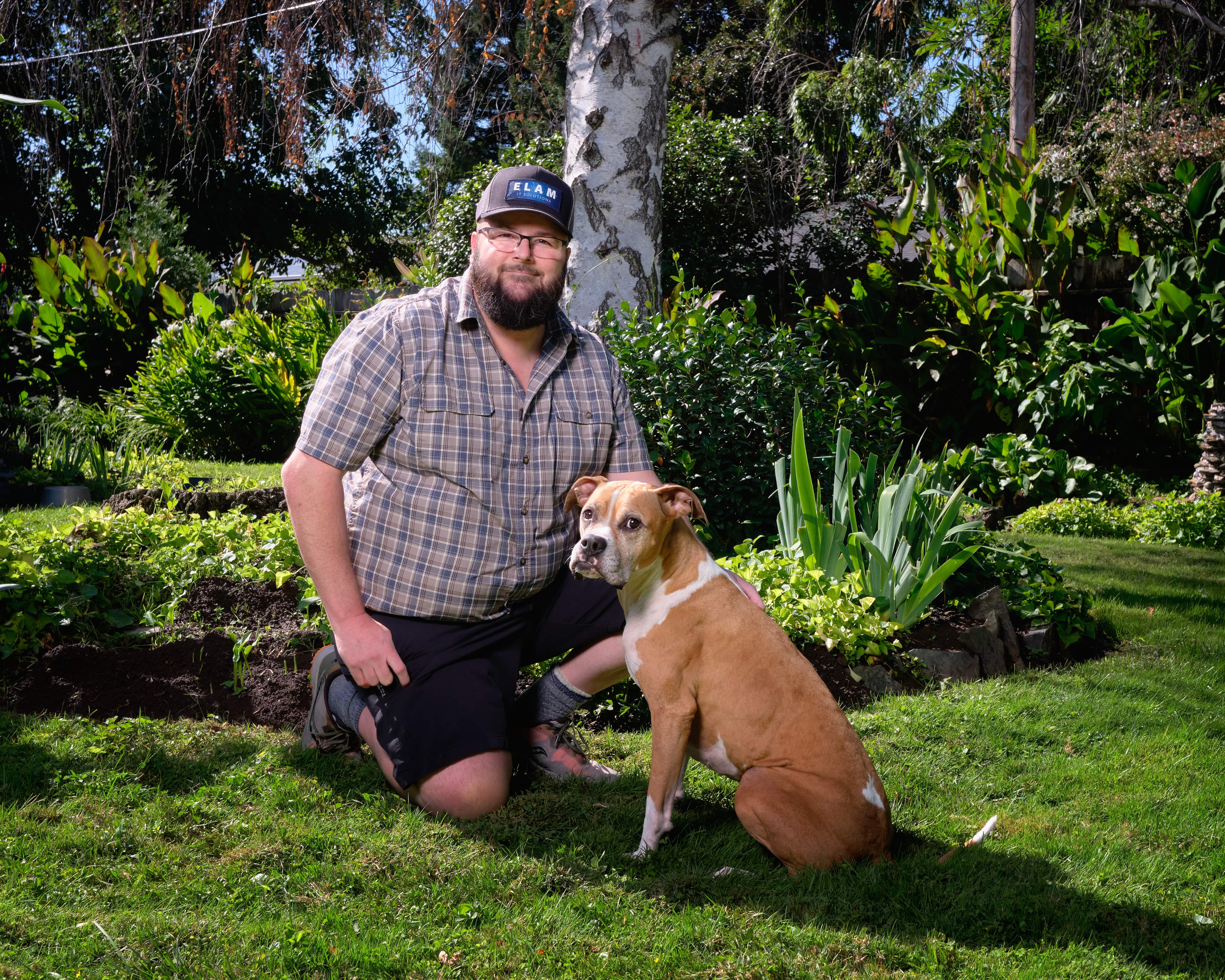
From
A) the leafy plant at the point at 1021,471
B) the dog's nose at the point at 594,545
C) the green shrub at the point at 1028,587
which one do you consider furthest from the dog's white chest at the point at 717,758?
the leafy plant at the point at 1021,471

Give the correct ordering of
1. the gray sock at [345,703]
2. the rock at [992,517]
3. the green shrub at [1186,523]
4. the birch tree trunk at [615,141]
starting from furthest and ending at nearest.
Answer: the green shrub at [1186,523] < the rock at [992,517] < the birch tree trunk at [615,141] < the gray sock at [345,703]

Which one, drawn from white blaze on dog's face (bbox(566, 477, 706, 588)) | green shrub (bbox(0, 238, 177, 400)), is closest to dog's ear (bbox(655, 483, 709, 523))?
white blaze on dog's face (bbox(566, 477, 706, 588))

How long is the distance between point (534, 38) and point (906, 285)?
4.32 metres

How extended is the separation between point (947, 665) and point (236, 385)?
287 inches

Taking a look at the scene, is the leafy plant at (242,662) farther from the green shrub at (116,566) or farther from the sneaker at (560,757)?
the sneaker at (560,757)

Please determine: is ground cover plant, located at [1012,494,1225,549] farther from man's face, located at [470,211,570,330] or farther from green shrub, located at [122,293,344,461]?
green shrub, located at [122,293,344,461]

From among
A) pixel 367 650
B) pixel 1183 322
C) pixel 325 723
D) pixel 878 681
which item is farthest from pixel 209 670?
pixel 1183 322

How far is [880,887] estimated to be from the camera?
2.63 m

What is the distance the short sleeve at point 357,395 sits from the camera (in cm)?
311

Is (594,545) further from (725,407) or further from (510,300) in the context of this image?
(725,407)

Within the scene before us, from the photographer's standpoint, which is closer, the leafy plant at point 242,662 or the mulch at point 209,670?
the mulch at point 209,670

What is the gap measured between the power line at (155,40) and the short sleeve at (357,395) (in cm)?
388

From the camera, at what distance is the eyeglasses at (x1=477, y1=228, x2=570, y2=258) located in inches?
130

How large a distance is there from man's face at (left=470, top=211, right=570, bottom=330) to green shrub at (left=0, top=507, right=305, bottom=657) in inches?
77.2
